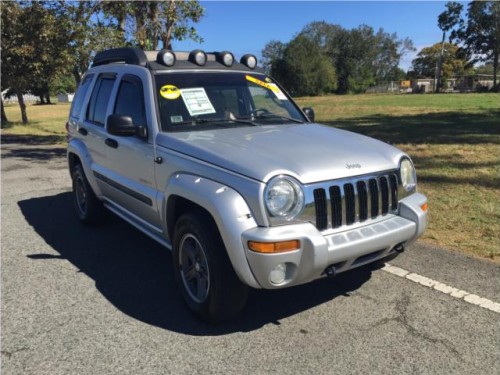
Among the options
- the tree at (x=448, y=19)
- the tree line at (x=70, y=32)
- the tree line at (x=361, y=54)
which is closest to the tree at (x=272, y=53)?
the tree line at (x=361, y=54)

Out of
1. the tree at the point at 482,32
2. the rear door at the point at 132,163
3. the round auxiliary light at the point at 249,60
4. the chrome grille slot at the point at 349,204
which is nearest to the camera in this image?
the chrome grille slot at the point at 349,204

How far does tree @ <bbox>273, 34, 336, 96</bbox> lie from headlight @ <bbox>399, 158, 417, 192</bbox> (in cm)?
7233

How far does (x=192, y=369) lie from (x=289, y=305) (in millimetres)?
1090

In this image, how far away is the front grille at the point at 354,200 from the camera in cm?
318

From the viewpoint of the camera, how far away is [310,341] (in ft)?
10.7

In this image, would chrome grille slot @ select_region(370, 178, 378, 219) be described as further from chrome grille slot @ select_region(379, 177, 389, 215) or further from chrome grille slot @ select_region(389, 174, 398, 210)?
chrome grille slot @ select_region(389, 174, 398, 210)

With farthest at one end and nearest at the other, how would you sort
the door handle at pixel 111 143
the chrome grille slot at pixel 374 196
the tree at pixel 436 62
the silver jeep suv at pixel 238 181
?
the tree at pixel 436 62, the door handle at pixel 111 143, the chrome grille slot at pixel 374 196, the silver jeep suv at pixel 238 181

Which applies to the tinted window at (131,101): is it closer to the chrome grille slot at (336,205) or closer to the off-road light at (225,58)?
the off-road light at (225,58)

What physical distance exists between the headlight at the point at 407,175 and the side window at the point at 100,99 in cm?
308

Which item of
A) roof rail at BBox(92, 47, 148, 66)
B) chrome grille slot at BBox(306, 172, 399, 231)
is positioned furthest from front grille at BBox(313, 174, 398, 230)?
roof rail at BBox(92, 47, 148, 66)

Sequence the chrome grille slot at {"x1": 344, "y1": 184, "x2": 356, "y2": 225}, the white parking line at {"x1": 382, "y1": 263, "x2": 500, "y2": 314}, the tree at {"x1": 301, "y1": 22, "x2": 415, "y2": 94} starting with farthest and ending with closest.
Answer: the tree at {"x1": 301, "y1": 22, "x2": 415, "y2": 94}
the white parking line at {"x1": 382, "y1": 263, "x2": 500, "y2": 314}
the chrome grille slot at {"x1": 344, "y1": 184, "x2": 356, "y2": 225}

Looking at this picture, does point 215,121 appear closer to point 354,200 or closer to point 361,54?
point 354,200

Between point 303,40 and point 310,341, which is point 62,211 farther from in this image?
point 303,40

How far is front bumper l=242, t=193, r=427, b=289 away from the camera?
117 inches
